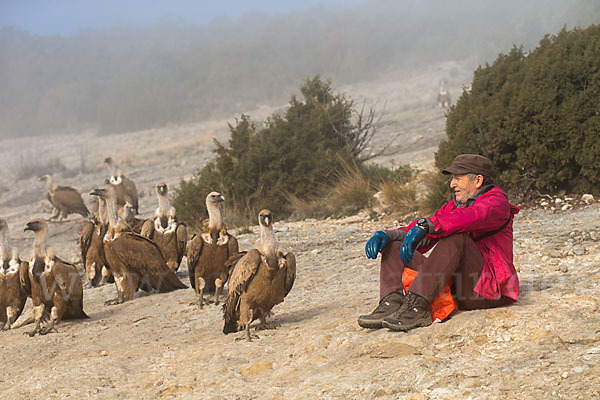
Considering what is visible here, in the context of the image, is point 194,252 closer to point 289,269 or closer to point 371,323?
point 289,269

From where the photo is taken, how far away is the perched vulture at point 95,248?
8914mm

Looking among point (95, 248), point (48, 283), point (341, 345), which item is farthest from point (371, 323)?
point (95, 248)

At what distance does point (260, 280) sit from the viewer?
5801mm

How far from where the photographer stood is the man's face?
191 inches

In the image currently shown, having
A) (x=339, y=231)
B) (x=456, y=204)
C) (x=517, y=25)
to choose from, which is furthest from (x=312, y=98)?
(x=517, y=25)

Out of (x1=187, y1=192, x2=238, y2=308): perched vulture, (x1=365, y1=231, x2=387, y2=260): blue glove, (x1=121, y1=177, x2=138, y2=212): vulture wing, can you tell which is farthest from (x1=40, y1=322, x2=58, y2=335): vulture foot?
(x1=121, y1=177, x2=138, y2=212): vulture wing

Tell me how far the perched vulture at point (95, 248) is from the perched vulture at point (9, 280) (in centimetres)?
149

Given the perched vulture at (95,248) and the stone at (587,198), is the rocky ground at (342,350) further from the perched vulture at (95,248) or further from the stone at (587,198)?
the stone at (587,198)

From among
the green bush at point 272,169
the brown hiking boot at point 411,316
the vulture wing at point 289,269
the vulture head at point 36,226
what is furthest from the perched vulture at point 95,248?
the brown hiking boot at point 411,316

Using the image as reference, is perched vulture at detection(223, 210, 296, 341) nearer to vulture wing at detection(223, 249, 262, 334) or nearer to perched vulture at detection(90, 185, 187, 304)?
vulture wing at detection(223, 249, 262, 334)

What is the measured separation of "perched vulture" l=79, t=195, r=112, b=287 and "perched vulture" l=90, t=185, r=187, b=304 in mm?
372

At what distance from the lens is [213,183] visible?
584 inches

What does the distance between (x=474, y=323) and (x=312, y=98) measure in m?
12.5

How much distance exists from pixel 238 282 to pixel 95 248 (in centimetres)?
416
